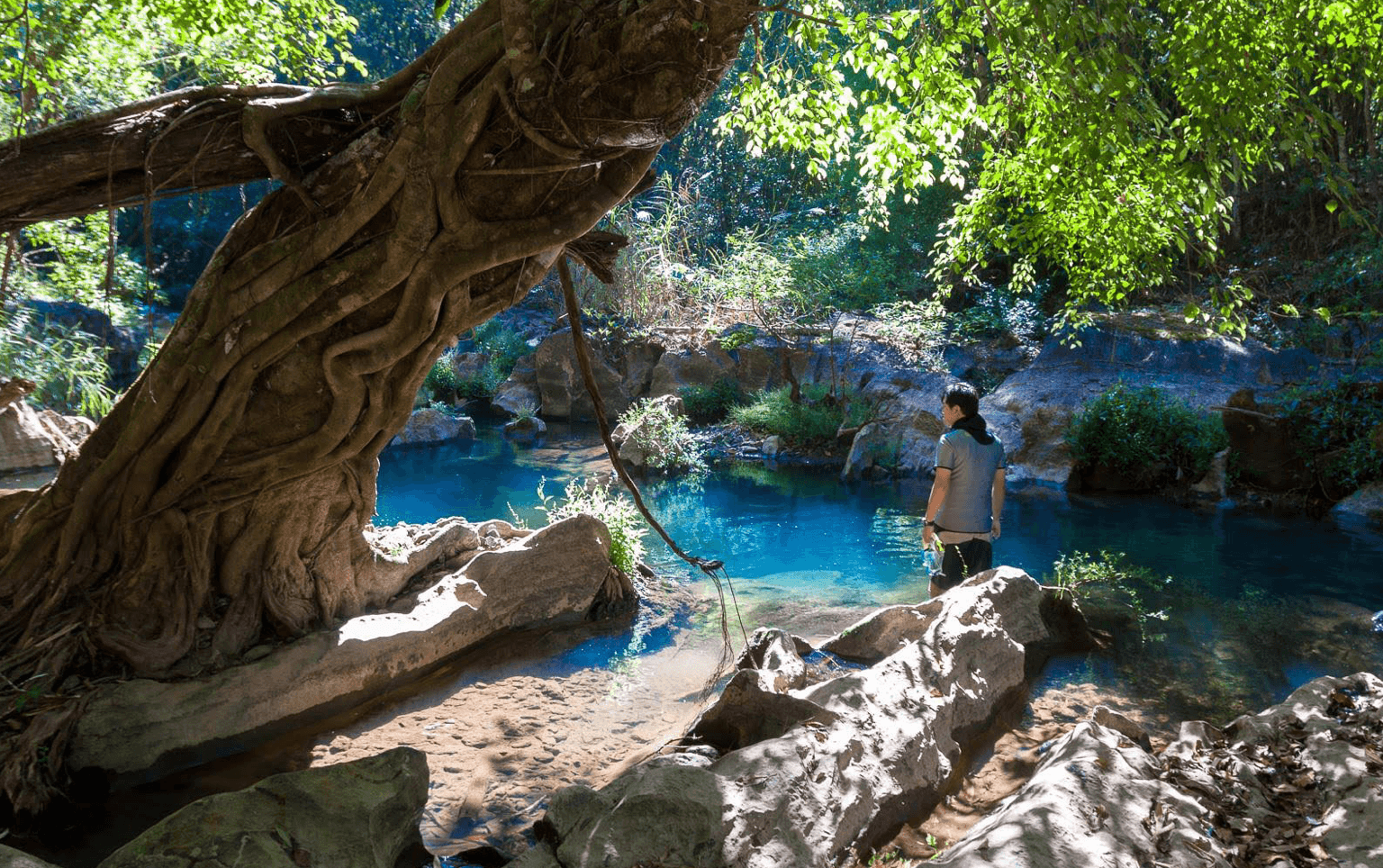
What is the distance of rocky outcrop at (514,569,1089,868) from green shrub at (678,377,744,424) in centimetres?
1252

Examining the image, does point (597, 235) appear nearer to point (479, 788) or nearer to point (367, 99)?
point (367, 99)

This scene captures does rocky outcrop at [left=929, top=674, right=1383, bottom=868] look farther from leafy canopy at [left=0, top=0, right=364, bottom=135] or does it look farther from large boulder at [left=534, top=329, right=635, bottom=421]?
large boulder at [left=534, top=329, right=635, bottom=421]

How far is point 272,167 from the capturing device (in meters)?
3.57

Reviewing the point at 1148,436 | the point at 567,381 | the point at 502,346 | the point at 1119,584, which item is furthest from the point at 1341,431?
the point at 502,346

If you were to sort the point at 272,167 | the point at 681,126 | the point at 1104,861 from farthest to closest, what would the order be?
the point at 272,167
the point at 681,126
the point at 1104,861

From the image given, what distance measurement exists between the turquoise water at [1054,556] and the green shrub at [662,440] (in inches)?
22.4

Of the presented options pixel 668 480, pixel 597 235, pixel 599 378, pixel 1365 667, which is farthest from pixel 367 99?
pixel 599 378

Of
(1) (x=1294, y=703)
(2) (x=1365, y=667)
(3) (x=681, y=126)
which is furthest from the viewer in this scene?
(2) (x=1365, y=667)

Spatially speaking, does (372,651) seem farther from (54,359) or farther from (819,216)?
(819,216)

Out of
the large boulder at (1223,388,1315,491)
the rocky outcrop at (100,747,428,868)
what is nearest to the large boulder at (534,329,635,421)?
the large boulder at (1223,388,1315,491)

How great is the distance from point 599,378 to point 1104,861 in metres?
16.9

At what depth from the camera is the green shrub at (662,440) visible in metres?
14.1

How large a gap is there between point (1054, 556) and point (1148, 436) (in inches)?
139

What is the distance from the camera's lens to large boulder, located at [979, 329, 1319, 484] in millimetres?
12180
